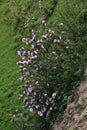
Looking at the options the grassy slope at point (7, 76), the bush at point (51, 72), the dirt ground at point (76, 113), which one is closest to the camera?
the dirt ground at point (76, 113)

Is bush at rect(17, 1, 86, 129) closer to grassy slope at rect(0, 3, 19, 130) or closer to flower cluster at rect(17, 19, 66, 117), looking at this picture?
flower cluster at rect(17, 19, 66, 117)

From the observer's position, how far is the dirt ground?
472cm

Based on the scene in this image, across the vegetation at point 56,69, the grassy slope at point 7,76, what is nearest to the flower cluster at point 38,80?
the vegetation at point 56,69

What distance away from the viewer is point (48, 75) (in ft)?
18.1

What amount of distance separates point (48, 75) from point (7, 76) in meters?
2.02

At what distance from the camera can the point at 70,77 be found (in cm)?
539

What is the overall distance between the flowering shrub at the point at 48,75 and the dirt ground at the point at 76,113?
17 cm

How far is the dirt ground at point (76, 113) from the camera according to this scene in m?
4.72

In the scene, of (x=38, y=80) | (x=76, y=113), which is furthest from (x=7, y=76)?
(x=76, y=113)

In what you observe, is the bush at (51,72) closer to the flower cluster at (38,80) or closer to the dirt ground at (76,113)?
the flower cluster at (38,80)

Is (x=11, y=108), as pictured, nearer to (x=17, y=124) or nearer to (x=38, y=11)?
(x=17, y=124)

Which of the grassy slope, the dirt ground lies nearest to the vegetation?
the grassy slope

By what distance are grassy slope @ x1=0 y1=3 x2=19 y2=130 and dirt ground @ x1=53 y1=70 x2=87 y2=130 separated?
4.30 ft

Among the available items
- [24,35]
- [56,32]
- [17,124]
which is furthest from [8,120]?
[24,35]
